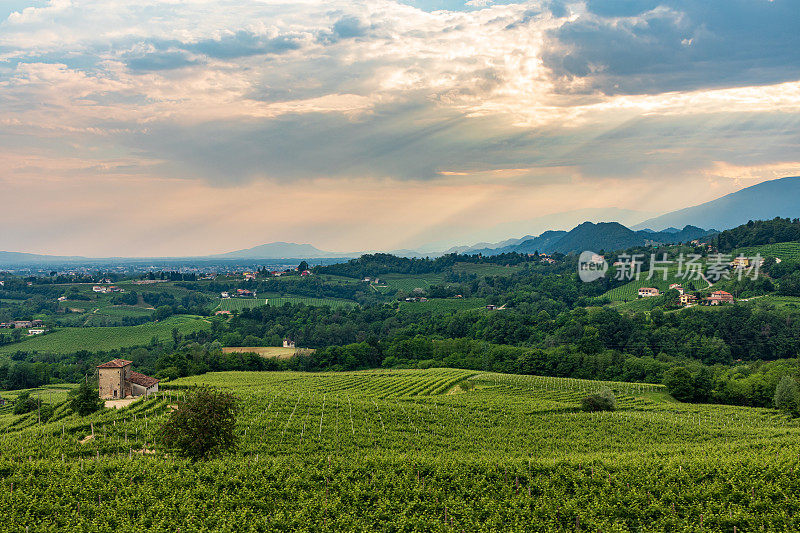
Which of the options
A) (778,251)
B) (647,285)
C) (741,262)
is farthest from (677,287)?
(778,251)

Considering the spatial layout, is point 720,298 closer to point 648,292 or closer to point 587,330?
point 648,292

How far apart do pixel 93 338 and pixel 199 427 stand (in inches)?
4576

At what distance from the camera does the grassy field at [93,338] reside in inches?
4486

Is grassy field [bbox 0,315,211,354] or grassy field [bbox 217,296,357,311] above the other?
grassy field [bbox 217,296,357,311]

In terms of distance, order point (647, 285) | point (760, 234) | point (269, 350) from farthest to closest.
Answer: point (760, 234) < point (647, 285) < point (269, 350)

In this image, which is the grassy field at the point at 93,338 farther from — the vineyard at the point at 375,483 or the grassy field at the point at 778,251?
the grassy field at the point at 778,251

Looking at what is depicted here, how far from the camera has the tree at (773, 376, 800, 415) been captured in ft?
173

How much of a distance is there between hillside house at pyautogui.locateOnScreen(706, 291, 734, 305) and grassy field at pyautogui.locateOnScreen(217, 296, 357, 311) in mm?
115511

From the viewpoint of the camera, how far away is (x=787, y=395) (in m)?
53.7

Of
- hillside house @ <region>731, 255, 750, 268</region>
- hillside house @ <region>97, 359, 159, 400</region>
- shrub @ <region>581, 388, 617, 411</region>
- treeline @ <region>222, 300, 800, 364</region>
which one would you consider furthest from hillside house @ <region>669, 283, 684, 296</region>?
hillside house @ <region>97, 359, 159, 400</region>

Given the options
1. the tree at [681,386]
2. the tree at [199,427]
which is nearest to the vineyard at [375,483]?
the tree at [199,427]

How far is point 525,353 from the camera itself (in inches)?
3585

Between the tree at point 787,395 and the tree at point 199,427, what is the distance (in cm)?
5680

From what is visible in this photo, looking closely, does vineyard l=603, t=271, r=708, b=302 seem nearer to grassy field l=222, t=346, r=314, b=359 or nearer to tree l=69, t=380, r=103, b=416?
grassy field l=222, t=346, r=314, b=359
